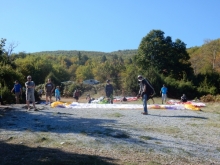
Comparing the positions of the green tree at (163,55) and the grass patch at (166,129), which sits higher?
the green tree at (163,55)

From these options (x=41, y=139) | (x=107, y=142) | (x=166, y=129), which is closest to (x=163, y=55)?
(x=166, y=129)

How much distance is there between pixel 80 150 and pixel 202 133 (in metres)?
4.95

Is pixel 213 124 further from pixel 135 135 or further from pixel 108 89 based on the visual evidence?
pixel 108 89

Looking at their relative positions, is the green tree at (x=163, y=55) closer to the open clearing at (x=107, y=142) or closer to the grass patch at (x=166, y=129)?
the open clearing at (x=107, y=142)

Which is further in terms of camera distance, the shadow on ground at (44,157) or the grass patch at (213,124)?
the grass patch at (213,124)

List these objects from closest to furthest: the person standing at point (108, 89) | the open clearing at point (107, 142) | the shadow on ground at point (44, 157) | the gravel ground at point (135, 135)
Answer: the shadow on ground at point (44, 157), the open clearing at point (107, 142), the gravel ground at point (135, 135), the person standing at point (108, 89)

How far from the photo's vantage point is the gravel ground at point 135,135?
7.20 meters

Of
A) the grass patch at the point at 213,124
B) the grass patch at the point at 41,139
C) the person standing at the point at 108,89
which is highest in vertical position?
the person standing at the point at 108,89

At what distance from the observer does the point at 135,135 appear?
9.01 meters

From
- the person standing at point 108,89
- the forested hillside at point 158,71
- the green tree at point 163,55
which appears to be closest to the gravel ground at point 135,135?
the person standing at point 108,89

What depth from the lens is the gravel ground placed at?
7.20m

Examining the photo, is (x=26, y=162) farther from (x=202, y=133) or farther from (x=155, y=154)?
(x=202, y=133)

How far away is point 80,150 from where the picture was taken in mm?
6961

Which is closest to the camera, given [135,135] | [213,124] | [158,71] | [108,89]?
[135,135]
